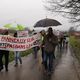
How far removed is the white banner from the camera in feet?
55.7

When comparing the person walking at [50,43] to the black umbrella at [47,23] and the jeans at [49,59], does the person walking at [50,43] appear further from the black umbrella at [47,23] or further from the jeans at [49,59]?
the black umbrella at [47,23]

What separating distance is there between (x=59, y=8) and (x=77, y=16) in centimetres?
128

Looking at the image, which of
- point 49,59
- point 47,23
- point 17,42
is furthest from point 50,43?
point 17,42

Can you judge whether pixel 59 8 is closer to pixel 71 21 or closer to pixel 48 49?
pixel 71 21

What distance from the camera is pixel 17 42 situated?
57.5 feet

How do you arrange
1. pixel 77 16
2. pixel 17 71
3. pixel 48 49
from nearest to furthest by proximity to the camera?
pixel 48 49 → pixel 17 71 → pixel 77 16

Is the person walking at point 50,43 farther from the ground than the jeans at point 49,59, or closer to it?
→ farther from the ground

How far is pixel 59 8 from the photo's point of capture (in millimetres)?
24891

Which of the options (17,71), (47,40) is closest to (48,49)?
(47,40)

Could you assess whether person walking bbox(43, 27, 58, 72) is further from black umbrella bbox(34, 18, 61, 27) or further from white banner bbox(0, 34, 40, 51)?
white banner bbox(0, 34, 40, 51)

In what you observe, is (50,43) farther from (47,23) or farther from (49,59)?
(47,23)

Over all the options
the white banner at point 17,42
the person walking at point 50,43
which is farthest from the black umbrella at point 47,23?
the white banner at point 17,42

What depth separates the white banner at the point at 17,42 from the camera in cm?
1698

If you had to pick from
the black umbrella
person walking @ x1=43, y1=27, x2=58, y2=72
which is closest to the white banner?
the black umbrella
